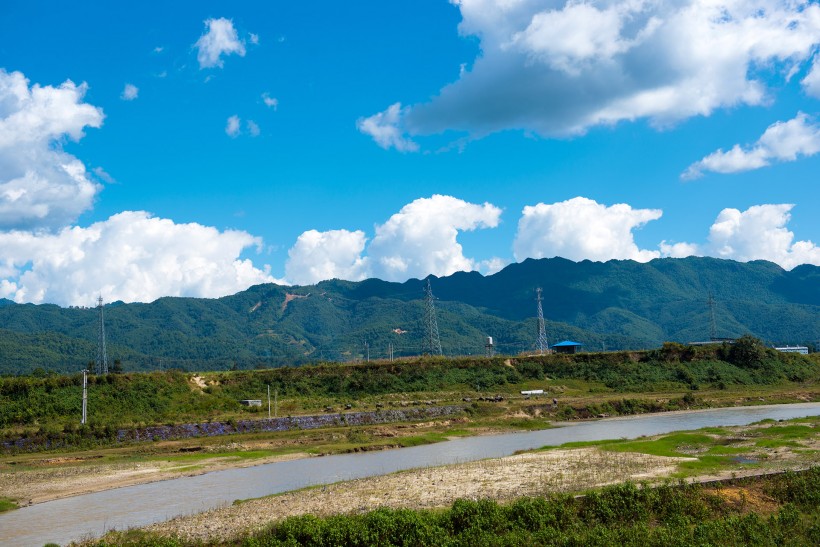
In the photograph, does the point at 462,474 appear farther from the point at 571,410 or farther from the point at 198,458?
the point at 571,410

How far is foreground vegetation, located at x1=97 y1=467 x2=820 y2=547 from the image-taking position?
984 inches

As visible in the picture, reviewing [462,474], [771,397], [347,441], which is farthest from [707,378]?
[462,474]

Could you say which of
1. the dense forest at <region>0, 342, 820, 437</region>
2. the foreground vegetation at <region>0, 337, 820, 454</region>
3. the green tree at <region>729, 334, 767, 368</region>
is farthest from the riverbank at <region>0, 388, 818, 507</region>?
the green tree at <region>729, 334, 767, 368</region>

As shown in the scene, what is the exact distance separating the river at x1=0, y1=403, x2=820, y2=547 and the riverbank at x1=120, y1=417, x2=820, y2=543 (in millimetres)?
3585

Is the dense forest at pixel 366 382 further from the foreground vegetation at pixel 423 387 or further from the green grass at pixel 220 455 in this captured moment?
the green grass at pixel 220 455

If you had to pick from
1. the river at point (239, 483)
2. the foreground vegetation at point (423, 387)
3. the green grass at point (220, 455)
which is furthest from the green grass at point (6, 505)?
the foreground vegetation at point (423, 387)

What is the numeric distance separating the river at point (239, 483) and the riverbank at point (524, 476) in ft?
11.8

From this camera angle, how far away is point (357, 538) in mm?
25812

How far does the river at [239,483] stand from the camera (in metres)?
32.9

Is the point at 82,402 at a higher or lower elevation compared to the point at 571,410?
higher

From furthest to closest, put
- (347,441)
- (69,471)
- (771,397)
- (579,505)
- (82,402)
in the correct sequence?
1. (771,397)
2. (82,402)
3. (347,441)
4. (69,471)
5. (579,505)

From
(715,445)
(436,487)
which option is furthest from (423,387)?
(436,487)

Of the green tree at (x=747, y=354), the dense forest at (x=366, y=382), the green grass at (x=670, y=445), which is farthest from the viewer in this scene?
the green tree at (x=747, y=354)

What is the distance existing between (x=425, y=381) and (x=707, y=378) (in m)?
47.7
